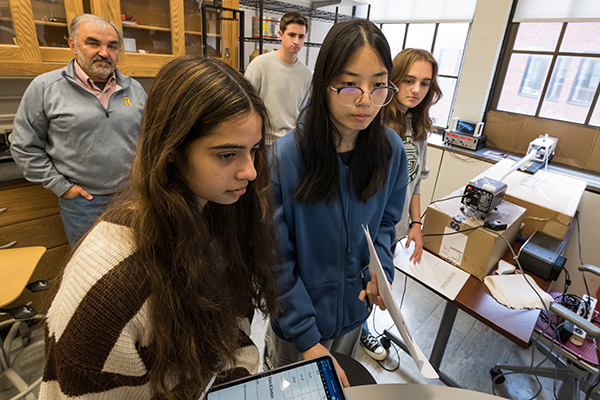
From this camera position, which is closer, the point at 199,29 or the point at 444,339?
the point at 444,339

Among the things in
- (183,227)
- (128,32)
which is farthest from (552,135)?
(128,32)

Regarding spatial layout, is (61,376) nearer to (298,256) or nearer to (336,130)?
(298,256)

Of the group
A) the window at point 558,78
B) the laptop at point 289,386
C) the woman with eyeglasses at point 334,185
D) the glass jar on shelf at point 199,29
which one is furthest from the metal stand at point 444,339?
the glass jar on shelf at point 199,29

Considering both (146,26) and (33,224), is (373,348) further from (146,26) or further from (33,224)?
(146,26)

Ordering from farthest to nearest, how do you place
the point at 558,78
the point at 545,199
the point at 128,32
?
the point at 558,78 → the point at 128,32 → the point at 545,199

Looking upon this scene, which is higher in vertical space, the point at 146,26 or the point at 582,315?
the point at 146,26

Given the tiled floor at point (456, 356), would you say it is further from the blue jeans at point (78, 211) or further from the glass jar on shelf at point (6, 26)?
the glass jar on shelf at point (6, 26)

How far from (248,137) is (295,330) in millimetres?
584

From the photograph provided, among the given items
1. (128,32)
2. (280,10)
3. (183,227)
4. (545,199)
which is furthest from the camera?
(280,10)

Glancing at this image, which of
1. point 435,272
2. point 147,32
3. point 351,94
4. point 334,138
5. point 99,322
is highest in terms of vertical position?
point 147,32

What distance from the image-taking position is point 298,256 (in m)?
0.98

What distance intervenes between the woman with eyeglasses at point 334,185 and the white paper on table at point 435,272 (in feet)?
1.45

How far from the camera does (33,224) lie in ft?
5.98

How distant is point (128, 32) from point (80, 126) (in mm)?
1008
